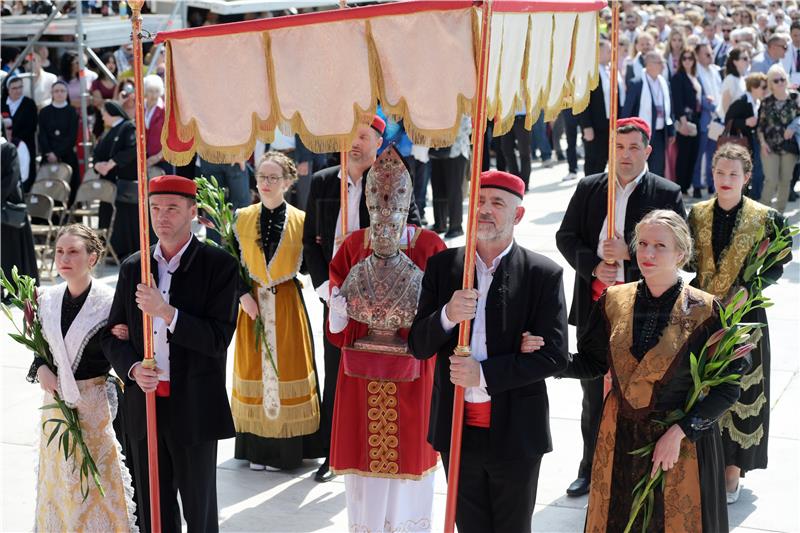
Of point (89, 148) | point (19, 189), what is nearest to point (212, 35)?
point (19, 189)

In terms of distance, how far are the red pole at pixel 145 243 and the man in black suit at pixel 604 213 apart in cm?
238

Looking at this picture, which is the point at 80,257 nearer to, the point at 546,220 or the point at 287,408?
the point at 287,408

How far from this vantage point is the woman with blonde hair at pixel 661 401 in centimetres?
465

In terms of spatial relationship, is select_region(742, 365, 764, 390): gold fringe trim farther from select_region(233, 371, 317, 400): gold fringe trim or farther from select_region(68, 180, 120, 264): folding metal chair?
select_region(68, 180, 120, 264): folding metal chair

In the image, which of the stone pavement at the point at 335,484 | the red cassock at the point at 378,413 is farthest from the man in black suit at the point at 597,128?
the red cassock at the point at 378,413

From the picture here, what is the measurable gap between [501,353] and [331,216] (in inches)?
85.7

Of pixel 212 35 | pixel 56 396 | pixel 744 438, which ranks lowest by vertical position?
pixel 744 438

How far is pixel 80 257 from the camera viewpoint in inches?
224

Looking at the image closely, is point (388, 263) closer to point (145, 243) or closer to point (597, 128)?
point (145, 243)

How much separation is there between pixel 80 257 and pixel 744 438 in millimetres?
3709

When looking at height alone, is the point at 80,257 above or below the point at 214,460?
above

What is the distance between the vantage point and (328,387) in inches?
277

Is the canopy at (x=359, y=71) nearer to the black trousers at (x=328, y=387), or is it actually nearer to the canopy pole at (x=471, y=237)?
the canopy pole at (x=471, y=237)

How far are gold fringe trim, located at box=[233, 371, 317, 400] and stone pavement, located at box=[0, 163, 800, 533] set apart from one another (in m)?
0.47
